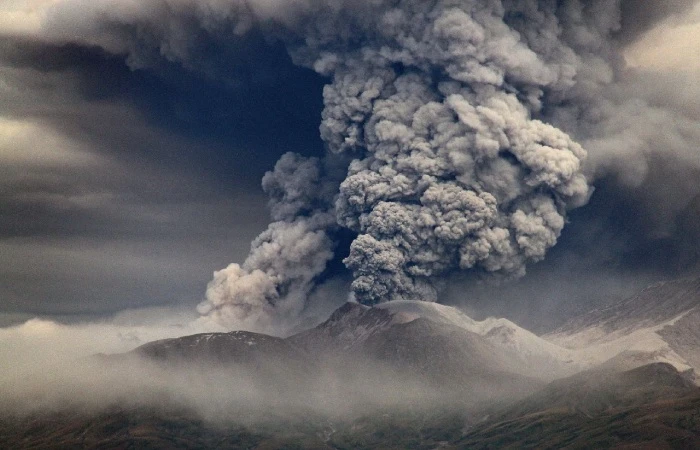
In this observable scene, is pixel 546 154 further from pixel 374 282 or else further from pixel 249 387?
pixel 249 387

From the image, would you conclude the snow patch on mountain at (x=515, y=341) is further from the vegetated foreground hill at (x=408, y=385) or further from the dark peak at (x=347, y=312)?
the dark peak at (x=347, y=312)

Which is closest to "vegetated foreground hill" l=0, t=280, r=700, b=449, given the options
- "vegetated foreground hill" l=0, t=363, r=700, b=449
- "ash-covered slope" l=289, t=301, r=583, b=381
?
"ash-covered slope" l=289, t=301, r=583, b=381

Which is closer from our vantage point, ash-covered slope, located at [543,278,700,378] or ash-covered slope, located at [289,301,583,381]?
ash-covered slope, located at [289,301,583,381]

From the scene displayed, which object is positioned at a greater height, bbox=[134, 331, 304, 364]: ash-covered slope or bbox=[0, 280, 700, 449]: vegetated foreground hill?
bbox=[134, 331, 304, 364]: ash-covered slope

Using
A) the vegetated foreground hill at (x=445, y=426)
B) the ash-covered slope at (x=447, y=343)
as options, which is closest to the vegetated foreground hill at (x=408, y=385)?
the ash-covered slope at (x=447, y=343)

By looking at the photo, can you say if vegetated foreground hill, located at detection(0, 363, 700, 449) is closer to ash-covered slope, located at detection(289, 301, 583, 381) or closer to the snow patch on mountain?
the snow patch on mountain

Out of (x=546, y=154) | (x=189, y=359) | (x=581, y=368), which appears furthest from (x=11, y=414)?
(x=546, y=154)

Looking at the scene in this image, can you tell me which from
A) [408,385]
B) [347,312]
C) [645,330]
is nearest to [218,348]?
[347,312]

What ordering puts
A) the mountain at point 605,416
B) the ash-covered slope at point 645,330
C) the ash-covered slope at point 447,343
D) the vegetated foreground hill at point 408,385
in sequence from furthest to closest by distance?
the ash-covered slope at point 645,330, the ash-covered slope at point 447,343, the vegetated foreground hill at point 408,385, the mountain at point 605,416
